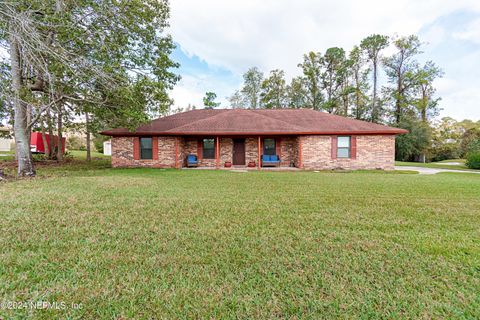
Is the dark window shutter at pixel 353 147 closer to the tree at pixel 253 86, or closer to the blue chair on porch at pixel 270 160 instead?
the blue chair on porch at pixel 270 160

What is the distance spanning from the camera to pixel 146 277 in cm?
205

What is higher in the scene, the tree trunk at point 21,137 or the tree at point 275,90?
the tree at point 275,90

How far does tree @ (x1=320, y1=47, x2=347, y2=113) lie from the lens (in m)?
26.7

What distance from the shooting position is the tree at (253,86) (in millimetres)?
30672

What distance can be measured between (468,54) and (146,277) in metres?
29.2

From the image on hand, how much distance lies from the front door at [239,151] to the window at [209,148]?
1.36 metres

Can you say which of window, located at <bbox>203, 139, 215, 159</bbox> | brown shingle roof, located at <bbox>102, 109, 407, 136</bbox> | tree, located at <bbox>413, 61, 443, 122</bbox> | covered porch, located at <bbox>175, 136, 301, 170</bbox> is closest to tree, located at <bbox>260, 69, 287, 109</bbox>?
brown shingle roof, located at <bbox>102, 109, 407, 136</bbox>

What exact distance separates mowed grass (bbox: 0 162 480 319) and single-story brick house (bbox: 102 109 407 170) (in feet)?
24.4

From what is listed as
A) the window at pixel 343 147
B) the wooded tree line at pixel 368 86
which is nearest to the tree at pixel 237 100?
the wooded tree line at pixel 368 86

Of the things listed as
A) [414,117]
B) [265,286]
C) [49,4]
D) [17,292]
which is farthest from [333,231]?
[414,117]

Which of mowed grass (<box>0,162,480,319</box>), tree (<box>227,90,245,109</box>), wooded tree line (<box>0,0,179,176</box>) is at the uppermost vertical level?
tree (<box>227,90,245,109</box>)

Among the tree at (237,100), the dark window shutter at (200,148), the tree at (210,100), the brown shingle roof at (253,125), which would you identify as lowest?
the dark window shutter at (200,148)

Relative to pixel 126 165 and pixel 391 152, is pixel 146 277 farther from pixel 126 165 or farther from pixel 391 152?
pixel 391 152

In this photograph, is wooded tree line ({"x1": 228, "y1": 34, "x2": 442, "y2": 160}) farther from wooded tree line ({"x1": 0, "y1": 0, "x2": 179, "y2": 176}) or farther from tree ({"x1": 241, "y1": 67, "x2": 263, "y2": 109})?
wooded tree line ({"x1": 0, "y1": 0, "x2": 179, "y2": 176})
